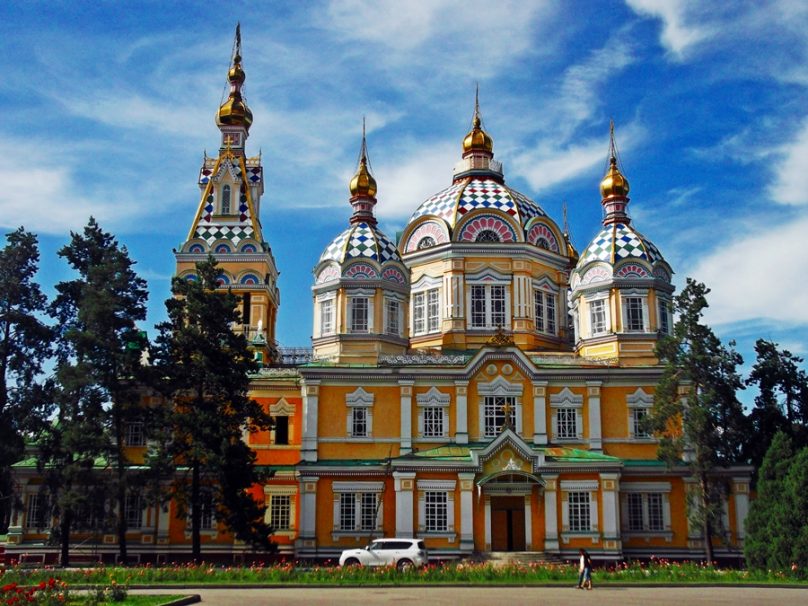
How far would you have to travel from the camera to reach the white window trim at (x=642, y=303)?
39594 mm

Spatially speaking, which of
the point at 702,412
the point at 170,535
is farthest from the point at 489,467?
the point at 170,535

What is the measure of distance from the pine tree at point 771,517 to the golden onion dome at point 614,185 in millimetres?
17827

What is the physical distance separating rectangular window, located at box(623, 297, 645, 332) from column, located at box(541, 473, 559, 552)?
790 cm

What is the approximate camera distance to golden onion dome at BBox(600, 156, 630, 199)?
142 ft

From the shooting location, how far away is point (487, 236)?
4206 cm

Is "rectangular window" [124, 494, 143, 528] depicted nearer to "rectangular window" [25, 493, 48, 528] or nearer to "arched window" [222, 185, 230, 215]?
"rectangular window" [25, 493, 48, 528]

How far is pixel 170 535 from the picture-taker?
3734 centimetres

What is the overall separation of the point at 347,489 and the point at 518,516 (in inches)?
264

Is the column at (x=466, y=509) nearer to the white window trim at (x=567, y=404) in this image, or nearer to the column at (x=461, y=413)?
the column at (x=461, y=413)

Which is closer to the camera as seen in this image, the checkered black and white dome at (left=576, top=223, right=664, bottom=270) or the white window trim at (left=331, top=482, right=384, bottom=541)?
the white window trim at (left=331, top=482, right=384, bottom=541)

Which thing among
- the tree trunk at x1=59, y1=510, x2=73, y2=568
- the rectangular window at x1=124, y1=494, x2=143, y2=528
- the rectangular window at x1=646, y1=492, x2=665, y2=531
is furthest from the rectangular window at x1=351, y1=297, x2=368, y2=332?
the rectangular window at x1=646, y1=492, x2=665, y2=531

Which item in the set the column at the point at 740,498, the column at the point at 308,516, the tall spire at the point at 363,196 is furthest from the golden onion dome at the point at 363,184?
the column at the point at 740,498

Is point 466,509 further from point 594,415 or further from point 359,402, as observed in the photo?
point 594,415

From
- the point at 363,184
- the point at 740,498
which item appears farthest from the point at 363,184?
the point at 740,498
